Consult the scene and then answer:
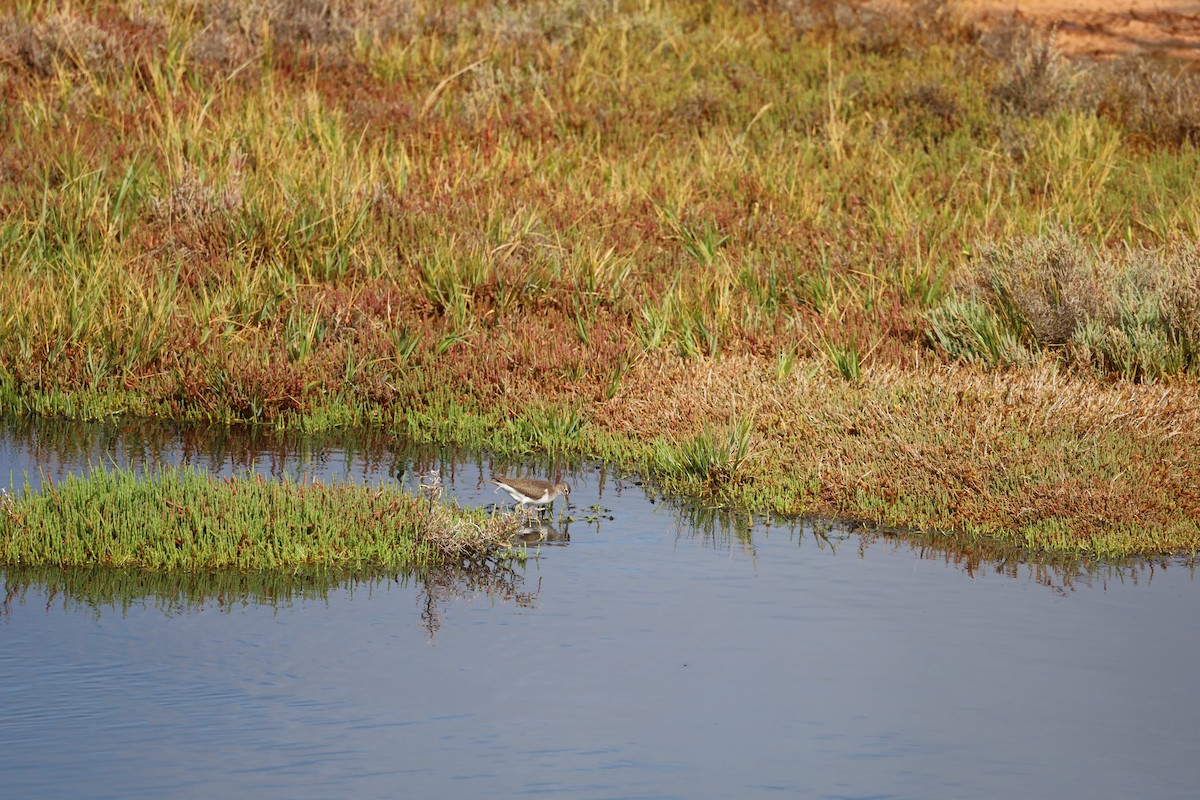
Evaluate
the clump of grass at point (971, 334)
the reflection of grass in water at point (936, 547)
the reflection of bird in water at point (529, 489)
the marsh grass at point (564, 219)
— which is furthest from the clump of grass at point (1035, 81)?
the reflection of bird in water at point (529, 489)

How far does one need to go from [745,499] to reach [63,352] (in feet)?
16.3

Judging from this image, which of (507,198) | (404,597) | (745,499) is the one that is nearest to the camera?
(404,597)

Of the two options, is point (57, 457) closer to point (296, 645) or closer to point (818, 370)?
point (296, 645)

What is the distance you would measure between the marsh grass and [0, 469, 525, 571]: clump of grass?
2049mm

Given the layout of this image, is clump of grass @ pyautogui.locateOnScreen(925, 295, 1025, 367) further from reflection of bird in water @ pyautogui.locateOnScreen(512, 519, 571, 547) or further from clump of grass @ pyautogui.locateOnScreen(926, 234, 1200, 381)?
reflection of bird in water @ pyautogui.locateOnScreen(512, 519, 571, 547)

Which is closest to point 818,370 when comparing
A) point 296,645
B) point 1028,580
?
point 1028,580

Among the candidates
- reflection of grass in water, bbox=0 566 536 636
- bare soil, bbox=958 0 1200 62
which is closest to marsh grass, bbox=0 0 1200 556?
reflection of grass in water, bbox=0 566 536 636

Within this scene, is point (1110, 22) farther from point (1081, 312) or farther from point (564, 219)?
point (1081, 312)

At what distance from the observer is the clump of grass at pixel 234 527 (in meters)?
7.51

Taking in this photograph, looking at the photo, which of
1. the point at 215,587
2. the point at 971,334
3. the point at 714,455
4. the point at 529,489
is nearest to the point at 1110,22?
the point at 971,334

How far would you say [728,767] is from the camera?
5.17 meters

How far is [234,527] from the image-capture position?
7625mm

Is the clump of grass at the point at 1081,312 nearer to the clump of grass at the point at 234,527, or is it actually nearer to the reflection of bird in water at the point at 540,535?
the reflection of bird in water at the point at 540,535

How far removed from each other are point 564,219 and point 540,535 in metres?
A: 5.86
